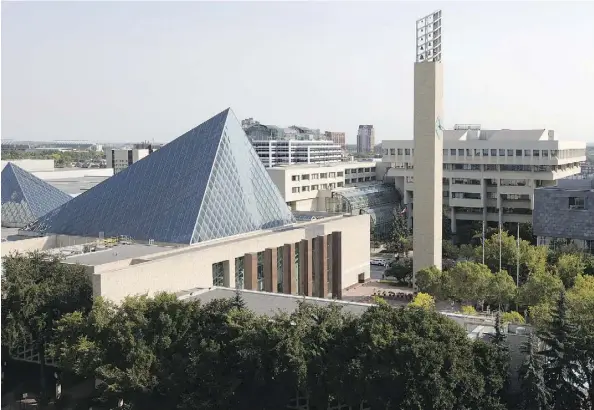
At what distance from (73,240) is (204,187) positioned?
1038cm

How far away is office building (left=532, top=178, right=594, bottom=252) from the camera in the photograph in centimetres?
6037

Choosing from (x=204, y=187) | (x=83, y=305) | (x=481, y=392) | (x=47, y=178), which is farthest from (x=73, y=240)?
(x=47, y=178)

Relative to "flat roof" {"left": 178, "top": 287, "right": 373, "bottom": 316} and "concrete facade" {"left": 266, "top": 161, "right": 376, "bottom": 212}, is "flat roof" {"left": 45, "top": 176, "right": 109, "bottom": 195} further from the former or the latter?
"flat roof" {"left": 178, "top": 287, "right": 373, "bottom": 316}

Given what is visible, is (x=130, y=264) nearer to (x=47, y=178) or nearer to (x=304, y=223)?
(x=304, y=223)

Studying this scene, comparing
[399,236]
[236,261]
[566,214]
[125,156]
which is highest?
[125,156]

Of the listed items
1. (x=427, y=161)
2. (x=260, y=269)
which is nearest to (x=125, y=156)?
(x=427, y=161)

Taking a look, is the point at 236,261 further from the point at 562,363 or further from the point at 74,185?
the point at 74,185

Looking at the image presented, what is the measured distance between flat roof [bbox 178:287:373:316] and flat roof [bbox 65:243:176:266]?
4796 millimetres

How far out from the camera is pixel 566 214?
61406 millimetres

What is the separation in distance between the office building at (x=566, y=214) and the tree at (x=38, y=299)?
145 ft

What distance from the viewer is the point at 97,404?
29.7 metres

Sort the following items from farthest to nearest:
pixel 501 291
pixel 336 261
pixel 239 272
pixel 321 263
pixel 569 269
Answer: pixel 336 261 < pixel 321 263 < pixel 569 269 < pixel 239 272 < pixel 501 291

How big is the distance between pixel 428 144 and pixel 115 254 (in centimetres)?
2332

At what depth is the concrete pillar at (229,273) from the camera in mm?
41250
